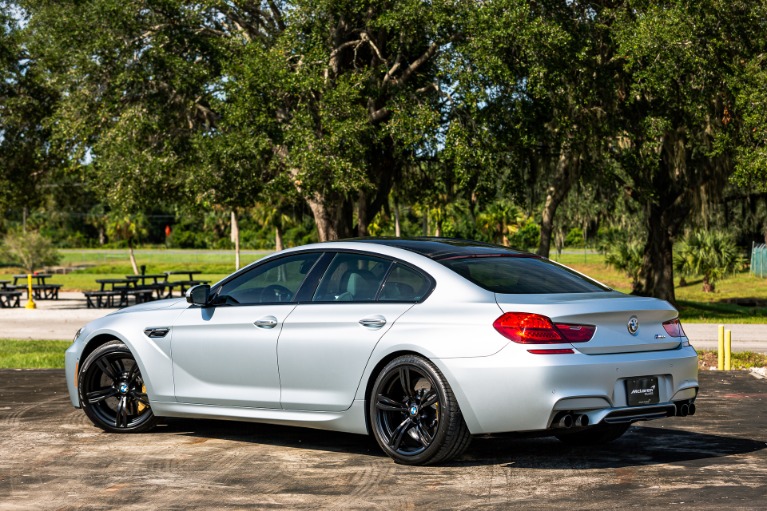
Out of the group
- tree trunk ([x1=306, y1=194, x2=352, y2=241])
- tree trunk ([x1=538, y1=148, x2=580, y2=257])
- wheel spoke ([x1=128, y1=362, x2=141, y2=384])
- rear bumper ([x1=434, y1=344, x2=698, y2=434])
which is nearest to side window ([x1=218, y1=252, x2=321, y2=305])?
wheel spoke ([x1=128, y1=362, x2=141, y2=384])

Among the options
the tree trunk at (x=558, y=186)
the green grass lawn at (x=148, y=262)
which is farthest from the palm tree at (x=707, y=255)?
the green grass lawn at (x=148, y=262)

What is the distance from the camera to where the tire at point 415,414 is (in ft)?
23.4

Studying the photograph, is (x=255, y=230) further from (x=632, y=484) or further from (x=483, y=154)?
(x=632, y=484)

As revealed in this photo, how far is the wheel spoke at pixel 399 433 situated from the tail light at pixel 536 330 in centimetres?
92

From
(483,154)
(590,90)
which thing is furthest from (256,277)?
(590,90)

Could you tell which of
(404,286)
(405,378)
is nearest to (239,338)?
(404,286)

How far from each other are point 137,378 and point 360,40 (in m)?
18.1

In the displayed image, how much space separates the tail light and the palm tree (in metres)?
36.4

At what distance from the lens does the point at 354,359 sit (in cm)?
761

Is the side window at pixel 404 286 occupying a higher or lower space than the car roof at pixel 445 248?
lower

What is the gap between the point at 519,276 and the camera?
25.2 feet

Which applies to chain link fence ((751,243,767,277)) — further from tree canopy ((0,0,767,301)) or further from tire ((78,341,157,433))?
tire ((78,341,157,433))

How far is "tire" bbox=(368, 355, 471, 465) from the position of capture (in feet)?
23.4

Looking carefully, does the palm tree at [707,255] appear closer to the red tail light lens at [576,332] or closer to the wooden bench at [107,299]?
the wooden bench at [107,299]
